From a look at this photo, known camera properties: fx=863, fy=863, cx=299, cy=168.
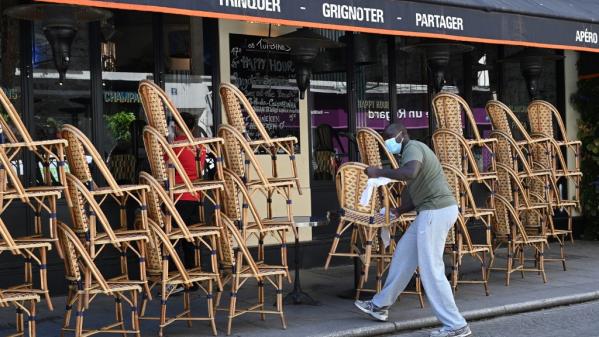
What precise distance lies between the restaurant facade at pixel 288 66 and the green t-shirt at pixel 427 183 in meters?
1.55

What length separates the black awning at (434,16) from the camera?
7.64 metres

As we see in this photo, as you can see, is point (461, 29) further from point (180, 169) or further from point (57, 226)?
point (57, 226)

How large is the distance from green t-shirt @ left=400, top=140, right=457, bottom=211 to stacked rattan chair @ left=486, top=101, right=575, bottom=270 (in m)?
2.47

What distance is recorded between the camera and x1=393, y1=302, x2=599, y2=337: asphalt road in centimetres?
784

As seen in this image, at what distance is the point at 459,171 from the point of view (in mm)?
8898

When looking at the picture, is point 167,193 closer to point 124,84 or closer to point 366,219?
point 366,219

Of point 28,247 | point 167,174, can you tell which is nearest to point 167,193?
point 167,174

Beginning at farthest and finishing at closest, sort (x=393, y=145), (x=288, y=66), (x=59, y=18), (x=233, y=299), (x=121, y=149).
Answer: (x=288, y=66) → (x=121, y=149) → (x=59, y=18) → (x=393, y=145) → (x=233, y=299)

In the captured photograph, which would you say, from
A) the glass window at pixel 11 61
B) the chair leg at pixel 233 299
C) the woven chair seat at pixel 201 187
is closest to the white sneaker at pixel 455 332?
the chair leg at pixel 233 299

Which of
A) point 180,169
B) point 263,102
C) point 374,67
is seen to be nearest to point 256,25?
point 263,102

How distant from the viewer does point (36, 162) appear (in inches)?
365

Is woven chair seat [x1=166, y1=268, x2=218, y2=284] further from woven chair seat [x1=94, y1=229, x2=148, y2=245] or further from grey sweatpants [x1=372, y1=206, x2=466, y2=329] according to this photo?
grey sweatpants [x1=372, y1=206, x2=466, y2=329]

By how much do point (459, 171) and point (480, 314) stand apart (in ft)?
4.81

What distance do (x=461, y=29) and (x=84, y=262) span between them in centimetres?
501
